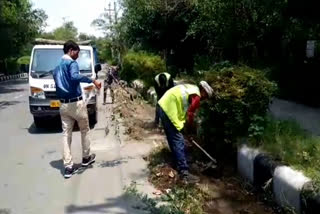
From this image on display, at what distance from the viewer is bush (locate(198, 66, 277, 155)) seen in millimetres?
6195

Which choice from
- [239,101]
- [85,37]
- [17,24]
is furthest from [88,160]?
[85,37]

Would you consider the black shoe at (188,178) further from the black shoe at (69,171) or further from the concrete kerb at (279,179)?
the black shoe at (69,171)

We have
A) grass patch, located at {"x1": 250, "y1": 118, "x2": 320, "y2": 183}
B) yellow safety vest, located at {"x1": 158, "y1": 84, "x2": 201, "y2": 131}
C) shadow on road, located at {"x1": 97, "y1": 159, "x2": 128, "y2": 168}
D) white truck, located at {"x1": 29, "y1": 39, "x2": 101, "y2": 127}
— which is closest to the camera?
grass patch, located at {"x1": 250, "y1": 118, "x2": 320, "y2": 183}

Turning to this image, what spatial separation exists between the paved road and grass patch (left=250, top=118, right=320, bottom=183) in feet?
5.98

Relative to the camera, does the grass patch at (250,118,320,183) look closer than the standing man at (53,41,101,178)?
Yes

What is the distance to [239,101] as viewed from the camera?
6.18 meters

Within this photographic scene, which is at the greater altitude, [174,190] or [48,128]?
[174,190]

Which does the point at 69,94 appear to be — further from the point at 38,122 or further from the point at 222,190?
the point at 38,122

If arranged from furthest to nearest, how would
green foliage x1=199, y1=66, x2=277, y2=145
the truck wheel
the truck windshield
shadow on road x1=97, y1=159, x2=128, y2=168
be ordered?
1. the truck wheel
2. the truck windshield
3. shadow on road x1=97, y1=159, x2=128, y2=168
4. green foliage x1=199, y1=66, x2=277, y2=145

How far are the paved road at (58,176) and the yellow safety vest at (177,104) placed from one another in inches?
39.3

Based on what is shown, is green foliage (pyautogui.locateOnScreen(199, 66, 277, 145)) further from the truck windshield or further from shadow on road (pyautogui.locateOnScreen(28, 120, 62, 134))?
the truck windshield

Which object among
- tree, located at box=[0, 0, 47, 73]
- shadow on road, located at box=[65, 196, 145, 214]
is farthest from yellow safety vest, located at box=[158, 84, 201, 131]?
tree, located at box=[0, 0, 47, 73]

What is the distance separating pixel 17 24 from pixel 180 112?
103 feet

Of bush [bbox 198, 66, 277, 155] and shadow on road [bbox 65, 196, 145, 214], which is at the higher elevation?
bush [bbox 198, 66, 277, 155]
